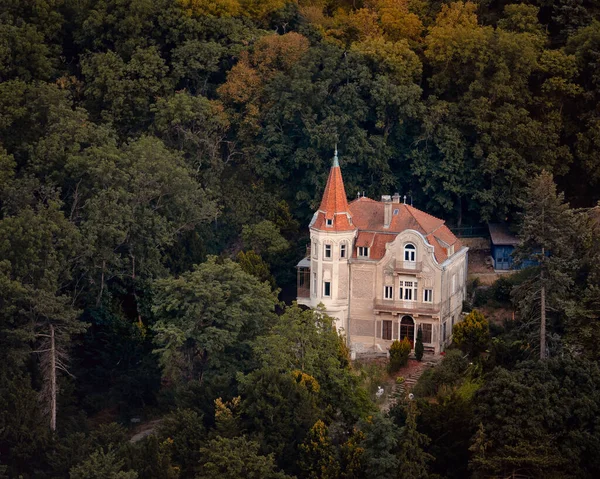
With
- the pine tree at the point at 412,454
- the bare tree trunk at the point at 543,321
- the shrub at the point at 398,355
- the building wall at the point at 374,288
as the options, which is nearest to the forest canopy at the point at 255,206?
the pine tree at the point at 412,454

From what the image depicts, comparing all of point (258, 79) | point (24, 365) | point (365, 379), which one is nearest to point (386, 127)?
point (258, 79)

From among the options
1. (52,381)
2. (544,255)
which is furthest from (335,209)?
(52,381)

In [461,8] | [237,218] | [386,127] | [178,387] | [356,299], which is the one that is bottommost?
[178,387]

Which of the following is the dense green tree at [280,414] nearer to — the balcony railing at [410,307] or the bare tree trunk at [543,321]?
the balcony railing at [410,307]

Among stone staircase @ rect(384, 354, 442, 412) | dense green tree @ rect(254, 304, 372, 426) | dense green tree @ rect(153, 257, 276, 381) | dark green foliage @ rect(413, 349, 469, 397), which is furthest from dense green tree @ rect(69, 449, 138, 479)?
dark green foliage @ rect(413, 349, 469, 397)

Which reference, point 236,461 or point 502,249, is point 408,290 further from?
point 236,461

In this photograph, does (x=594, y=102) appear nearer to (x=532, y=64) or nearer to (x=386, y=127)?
(x=532, y=64)

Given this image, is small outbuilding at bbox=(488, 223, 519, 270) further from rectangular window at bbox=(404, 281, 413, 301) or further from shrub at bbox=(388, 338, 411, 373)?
shrub at bbox=(388, 338, 411, 373)
